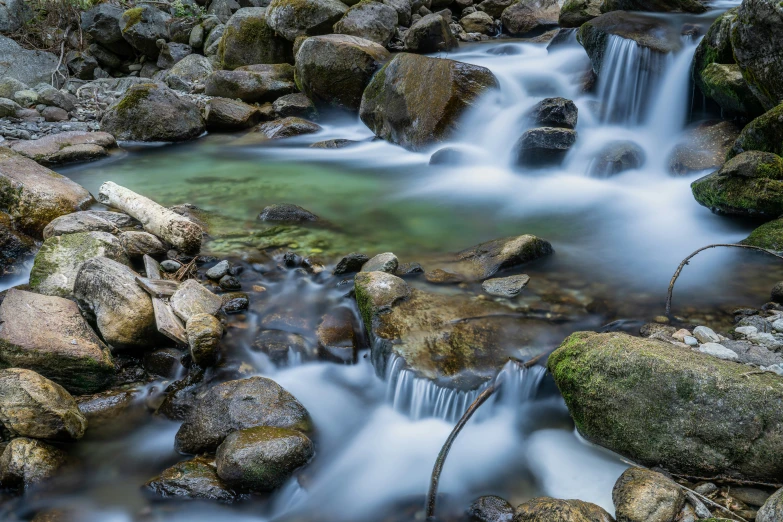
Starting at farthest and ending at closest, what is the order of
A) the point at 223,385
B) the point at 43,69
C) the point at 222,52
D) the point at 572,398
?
1. the point at 43,69
2. the point at 222,52
3. the point at 223,385
4. the point at 572,398

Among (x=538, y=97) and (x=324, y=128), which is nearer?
(x=538, y=97)

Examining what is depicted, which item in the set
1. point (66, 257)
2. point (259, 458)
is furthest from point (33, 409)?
point (66, 257)

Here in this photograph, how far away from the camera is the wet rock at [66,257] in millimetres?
4586

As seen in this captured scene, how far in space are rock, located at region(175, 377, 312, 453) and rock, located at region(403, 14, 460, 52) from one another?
11157 millimetres

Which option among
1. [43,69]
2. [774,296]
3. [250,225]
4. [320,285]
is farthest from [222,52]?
[774,296]

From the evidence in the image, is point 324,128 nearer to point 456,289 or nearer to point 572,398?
point 456,289

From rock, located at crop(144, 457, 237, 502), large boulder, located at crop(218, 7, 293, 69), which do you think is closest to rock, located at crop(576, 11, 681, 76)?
large boulder, located at crop(218, 7, 293, 69)

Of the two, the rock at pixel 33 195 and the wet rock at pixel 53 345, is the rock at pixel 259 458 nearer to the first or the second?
the wet rock at pixel 53 345

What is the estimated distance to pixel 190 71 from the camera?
16156 millimetres

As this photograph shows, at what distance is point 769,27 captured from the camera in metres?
5.89

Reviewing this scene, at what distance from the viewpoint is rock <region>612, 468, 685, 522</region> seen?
2.60 metres

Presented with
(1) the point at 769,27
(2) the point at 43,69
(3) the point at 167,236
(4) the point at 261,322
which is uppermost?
(1) the point at 769,27

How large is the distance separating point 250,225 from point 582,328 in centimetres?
422

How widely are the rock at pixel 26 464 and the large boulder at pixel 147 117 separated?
929 centimetres
